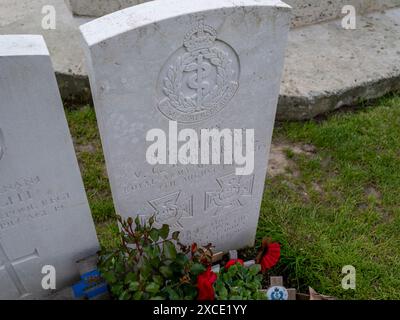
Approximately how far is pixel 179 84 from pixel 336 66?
2.42 metres

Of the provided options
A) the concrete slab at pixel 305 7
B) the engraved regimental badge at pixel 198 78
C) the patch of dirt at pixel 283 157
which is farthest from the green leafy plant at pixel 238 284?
the concrete slab at pixel 305 7

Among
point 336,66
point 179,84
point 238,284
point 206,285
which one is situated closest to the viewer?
point 179,84

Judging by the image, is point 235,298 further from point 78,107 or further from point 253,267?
point 78,107

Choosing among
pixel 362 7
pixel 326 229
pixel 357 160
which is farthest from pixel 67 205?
pixel 362 7

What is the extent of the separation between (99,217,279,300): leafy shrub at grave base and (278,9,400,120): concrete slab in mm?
1815

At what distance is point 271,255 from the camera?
7.88 feet

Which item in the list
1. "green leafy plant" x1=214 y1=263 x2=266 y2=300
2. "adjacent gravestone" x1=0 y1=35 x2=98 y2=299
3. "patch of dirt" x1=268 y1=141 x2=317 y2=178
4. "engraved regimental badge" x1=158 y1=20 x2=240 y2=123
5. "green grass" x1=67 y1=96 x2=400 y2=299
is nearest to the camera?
"adjacent gravestone" x1=0 y1=35 x2=98 y2=299

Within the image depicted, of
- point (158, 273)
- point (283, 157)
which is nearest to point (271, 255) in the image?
point (158, 273)

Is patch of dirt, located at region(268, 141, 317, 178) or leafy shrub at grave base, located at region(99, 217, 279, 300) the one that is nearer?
leafy shrub at grave base, located at region(99, 217, 279, 300)

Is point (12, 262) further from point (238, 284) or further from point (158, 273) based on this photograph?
point (238, 284)

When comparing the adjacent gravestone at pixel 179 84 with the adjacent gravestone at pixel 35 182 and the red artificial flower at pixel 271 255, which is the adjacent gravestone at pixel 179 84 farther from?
the red artificial flower at pixel 271 255

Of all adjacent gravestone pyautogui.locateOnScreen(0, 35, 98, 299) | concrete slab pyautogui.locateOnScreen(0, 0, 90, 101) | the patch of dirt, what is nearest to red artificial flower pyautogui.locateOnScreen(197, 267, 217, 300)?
adjacent gravestone pyautogui.locateOnScreen(0, 35, 98, 299)

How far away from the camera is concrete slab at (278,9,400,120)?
3.48 m

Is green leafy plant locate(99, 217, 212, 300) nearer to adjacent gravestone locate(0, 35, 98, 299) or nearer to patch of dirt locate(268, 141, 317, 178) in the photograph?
adjacent gravestone locate(0, 35, 98, 299)
